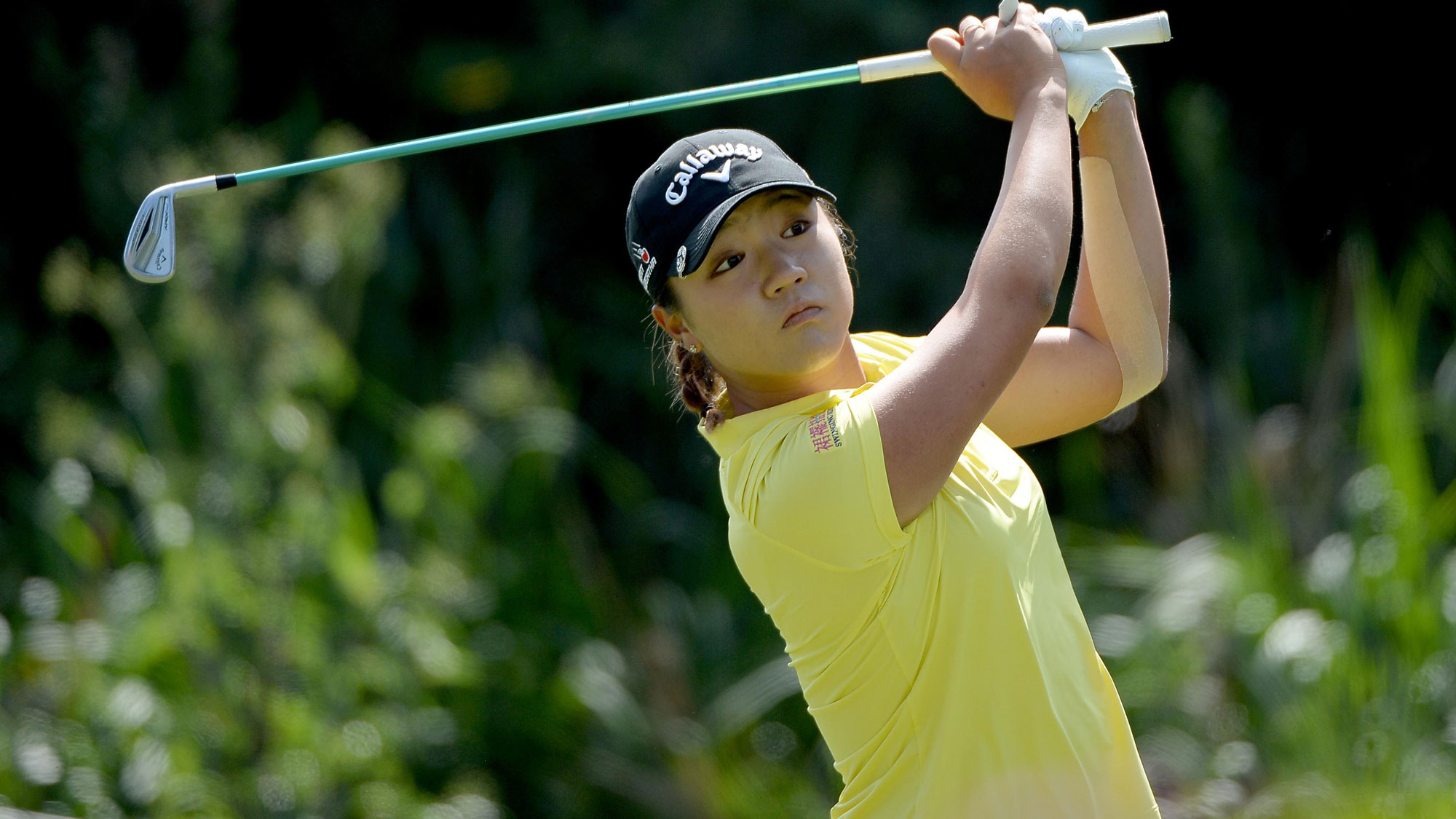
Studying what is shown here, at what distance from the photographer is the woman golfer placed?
1438 mm

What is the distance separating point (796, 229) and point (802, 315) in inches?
4.8

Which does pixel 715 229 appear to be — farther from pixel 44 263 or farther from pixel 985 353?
pixel 44 263

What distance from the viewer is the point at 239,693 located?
4.00 metres

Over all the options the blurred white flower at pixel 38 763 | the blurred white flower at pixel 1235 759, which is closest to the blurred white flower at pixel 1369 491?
the blurred white flower at pixel 1235 759

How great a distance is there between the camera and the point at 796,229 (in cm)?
164

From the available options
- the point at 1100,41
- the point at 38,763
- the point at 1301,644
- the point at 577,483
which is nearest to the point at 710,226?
the point at 1100,41

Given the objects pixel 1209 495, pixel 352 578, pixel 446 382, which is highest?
pixel 446 382

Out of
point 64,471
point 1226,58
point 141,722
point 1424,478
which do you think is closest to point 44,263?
point 64,471

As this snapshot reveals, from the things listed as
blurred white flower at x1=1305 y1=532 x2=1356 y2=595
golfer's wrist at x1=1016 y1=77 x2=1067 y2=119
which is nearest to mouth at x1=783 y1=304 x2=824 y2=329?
golfer's wrist at x1=1016 y1=77 x2=1067 y2=119

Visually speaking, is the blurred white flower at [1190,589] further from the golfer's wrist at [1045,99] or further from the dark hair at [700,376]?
the golfer's wrist at [1045,99]

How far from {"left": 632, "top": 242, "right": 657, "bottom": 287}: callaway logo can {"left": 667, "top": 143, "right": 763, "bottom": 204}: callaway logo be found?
80 millimetres

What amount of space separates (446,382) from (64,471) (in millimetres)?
1280

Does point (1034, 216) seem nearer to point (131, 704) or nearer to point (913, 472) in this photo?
point (913, 472)

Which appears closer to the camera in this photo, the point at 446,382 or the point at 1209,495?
the point at 1209,495
